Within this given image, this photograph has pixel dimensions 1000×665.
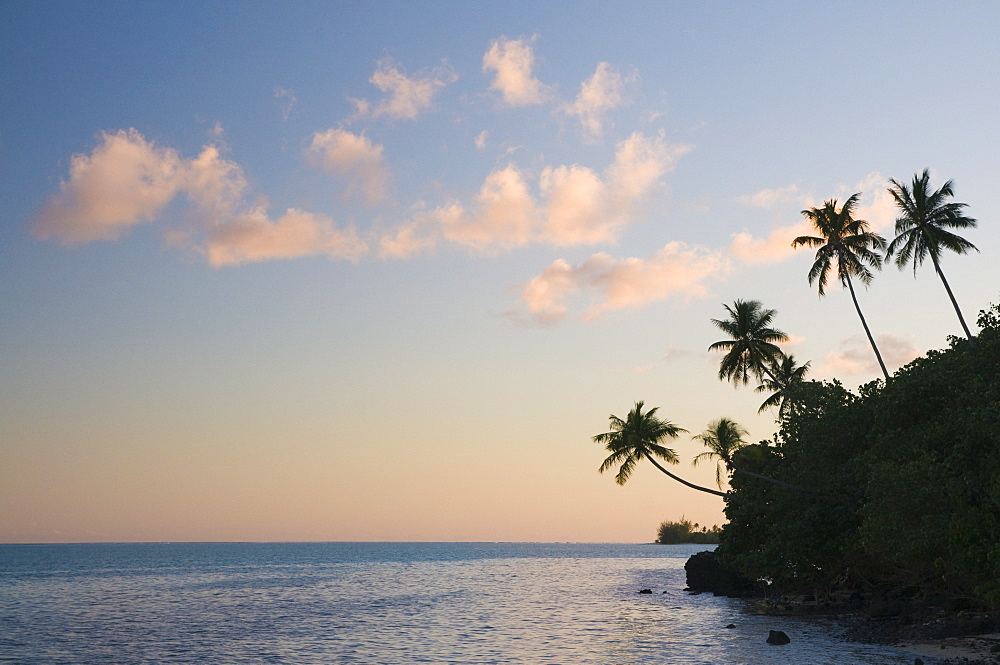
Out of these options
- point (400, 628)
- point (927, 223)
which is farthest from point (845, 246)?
point (400, 628)

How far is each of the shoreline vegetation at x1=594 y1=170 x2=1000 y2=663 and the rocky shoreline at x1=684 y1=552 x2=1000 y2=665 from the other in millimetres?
100

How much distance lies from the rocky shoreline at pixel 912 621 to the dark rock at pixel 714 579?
27.4 feet

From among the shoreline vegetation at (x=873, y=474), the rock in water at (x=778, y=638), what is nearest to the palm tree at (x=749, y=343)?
the shoreline vegetation at (x=873, y=474)

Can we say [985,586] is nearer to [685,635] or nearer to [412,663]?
[685,635]

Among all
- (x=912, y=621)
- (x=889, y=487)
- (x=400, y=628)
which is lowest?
(x=400, y=628)

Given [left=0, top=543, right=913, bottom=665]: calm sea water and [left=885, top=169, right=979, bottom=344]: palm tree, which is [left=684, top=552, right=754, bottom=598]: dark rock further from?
[left=885, top=169, right=979, bottom=344]: palm tree

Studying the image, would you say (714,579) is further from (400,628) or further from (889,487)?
(889,487)

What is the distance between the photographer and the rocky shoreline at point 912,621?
26031mm

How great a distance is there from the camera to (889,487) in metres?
24.4

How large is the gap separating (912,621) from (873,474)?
10068mm

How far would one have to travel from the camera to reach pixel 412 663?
30094mm

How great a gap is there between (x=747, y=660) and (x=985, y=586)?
8.99 m

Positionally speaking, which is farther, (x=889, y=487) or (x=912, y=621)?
(x=912, y=621)

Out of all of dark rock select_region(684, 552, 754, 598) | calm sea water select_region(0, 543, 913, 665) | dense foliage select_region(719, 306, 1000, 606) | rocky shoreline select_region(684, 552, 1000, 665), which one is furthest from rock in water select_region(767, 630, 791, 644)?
dark rock select_region(684, 552, 754, 598)
